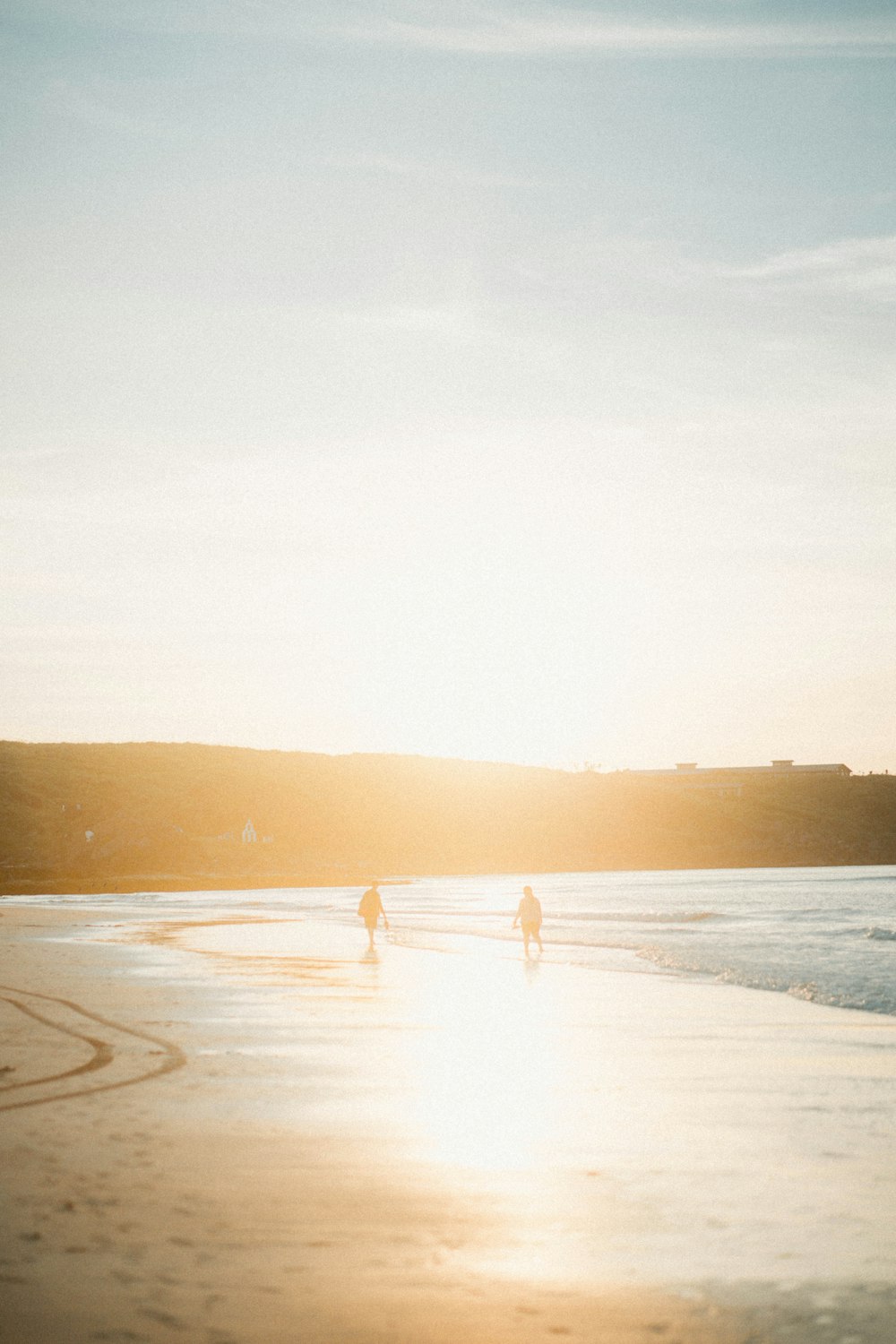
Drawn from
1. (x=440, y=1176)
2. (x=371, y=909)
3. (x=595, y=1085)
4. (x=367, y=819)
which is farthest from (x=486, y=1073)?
(x=367, y=819)

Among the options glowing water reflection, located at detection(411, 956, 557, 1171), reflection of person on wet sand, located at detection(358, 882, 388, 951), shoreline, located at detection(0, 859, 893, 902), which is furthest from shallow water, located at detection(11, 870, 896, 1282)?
shoreline, located at detection(0, 859, 893, 902)

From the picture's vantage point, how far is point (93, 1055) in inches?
508

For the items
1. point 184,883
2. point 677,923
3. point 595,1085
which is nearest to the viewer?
point 595,1085

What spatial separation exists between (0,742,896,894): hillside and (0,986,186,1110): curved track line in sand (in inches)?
3814

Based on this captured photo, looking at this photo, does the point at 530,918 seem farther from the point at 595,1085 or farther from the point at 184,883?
the point at 184,883

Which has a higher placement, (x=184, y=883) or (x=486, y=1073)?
(x=486, y=1073)

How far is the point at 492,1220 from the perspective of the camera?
7.50 metres

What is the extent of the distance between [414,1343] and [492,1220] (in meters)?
1.98

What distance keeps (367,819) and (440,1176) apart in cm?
15957

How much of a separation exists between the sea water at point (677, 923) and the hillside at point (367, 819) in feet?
137

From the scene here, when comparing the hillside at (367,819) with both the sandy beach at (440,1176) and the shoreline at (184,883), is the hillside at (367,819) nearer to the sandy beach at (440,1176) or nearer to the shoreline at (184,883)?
the shoreline at (184,883)

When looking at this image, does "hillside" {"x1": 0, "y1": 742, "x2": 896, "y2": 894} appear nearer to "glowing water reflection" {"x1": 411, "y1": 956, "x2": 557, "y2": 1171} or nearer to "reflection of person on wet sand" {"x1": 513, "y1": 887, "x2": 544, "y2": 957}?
"reflection of person on wet sand" {"x1": 513, "y1": 887, "x2": 544, "y2": 957}

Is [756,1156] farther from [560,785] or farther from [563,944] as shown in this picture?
[560,785]

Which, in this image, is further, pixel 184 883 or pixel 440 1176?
pixel 184 883
